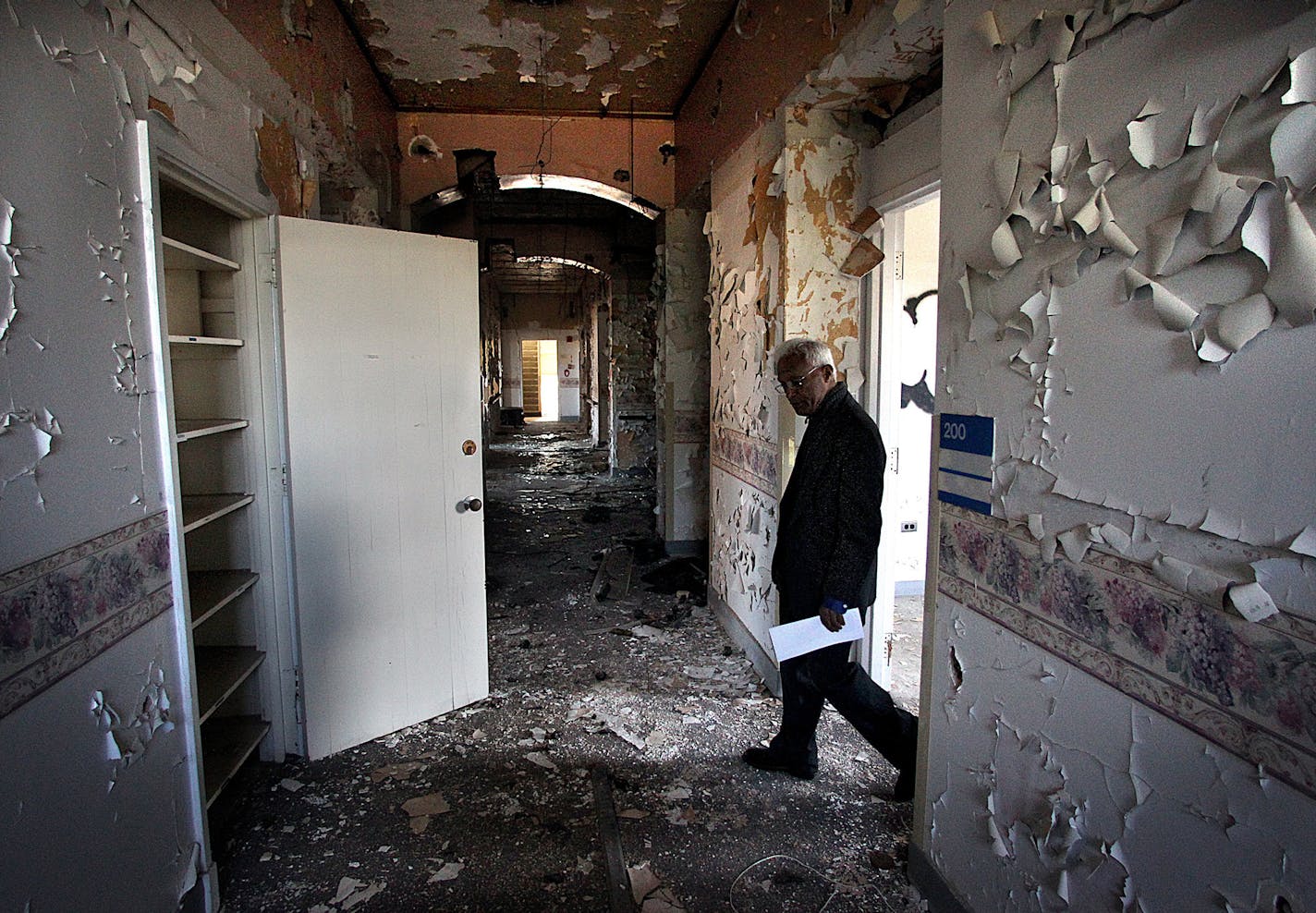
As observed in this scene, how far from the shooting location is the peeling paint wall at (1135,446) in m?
0.98

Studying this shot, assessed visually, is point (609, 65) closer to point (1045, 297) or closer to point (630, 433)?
point (1045, 297)

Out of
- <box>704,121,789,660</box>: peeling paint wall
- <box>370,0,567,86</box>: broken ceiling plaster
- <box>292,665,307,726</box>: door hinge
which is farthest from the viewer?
<box>370,0,567,86</box>: broken ceiling plaster

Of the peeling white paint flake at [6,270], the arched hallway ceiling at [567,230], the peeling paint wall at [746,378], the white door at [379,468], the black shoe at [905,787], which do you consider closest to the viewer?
the peeling white paint flake at [6,270]

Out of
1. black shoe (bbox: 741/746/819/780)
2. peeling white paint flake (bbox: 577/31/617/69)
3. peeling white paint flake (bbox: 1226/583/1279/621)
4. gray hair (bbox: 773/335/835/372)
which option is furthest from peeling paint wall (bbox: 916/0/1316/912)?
peeling white paint flake (bbox: 577/31/617/69)

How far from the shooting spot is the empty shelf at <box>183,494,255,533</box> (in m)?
2.13

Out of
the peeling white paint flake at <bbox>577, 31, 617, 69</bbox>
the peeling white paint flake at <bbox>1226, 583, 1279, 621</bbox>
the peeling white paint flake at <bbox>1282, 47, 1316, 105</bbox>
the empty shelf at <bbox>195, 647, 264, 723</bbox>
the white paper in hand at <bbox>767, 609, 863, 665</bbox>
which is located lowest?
the empty shelf at <bbox>195, 647, 264, 723</bbox>

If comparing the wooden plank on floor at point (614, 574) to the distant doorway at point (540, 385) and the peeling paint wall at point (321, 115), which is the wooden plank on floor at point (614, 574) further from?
the distant doorway at point (540, 385)

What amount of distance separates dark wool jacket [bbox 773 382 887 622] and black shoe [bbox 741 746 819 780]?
0.58 metres

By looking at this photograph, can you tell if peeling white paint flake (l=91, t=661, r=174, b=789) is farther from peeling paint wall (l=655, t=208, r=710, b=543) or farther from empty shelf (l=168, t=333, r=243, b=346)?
peeling paint wall (l=655, t=208, r=710, b=543)

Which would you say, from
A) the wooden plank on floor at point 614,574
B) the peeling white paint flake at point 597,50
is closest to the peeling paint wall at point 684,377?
the wooden plank on floor at point 614,574

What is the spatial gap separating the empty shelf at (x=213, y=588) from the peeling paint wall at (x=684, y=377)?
3.53 metres

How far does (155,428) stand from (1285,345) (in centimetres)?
221

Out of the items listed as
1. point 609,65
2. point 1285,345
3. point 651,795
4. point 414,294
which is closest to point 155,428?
point 414,294

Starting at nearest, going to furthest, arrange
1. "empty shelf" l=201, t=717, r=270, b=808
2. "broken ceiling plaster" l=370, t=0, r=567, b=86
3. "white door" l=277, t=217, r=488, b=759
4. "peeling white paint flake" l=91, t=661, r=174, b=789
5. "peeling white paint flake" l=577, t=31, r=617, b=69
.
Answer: "peeling white paint flake" l=91, t=661, r=174, b=789, "empty shelf" l=201, t=717, r=270, b=808, "white door" l=277, t=217, r=488, b=759, "broken ceiling plaster" l=370, t=0, r=567, b=86, "peeling white paint flake" l=577, t=31, r=617, b=69
